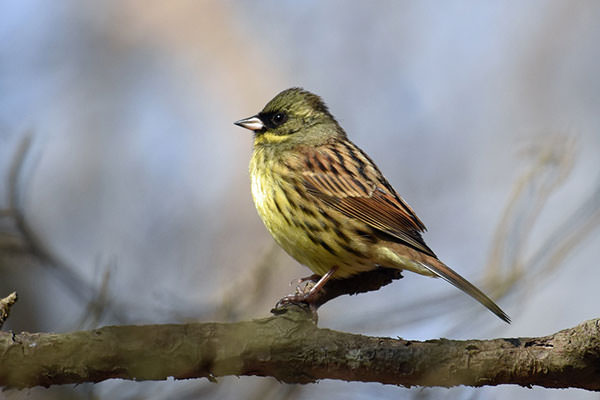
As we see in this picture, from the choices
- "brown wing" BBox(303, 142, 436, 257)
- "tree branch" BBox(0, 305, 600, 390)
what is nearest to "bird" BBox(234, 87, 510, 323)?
"brown wing" BBox(303, 142, 436, 257)

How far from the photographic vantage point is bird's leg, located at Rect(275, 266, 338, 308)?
4863 mm

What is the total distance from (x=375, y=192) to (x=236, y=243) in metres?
3.06

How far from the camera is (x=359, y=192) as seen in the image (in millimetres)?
6137

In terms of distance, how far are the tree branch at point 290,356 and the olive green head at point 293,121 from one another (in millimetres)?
2882

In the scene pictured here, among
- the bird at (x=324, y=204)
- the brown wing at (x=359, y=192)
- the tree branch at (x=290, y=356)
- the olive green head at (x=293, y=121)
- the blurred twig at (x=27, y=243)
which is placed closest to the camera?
the tree branch at (x=290, y=356)

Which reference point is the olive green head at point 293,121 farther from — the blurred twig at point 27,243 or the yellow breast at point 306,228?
the blurred twig at point 27,243

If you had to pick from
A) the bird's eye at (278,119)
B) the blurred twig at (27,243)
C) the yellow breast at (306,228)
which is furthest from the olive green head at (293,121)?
the blurred twig at (27,243)

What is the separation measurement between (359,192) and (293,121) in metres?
0.96

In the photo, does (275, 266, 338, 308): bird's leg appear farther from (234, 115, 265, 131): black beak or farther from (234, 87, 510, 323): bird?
(234, 115, 265, 131): black beak

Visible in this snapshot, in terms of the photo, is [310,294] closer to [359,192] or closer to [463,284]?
[463,284]

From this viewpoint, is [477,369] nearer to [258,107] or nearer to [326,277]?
[326,277]

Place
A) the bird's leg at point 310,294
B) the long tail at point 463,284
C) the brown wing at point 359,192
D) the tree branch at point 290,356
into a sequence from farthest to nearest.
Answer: the brown wing at point 359,192 < the bird's leg at point 310,294 < the long tail at point 463,284 < the tree branch at point 290,356

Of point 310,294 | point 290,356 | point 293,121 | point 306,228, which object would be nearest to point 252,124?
point 293,121

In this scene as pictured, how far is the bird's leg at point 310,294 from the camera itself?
16.0 ft
